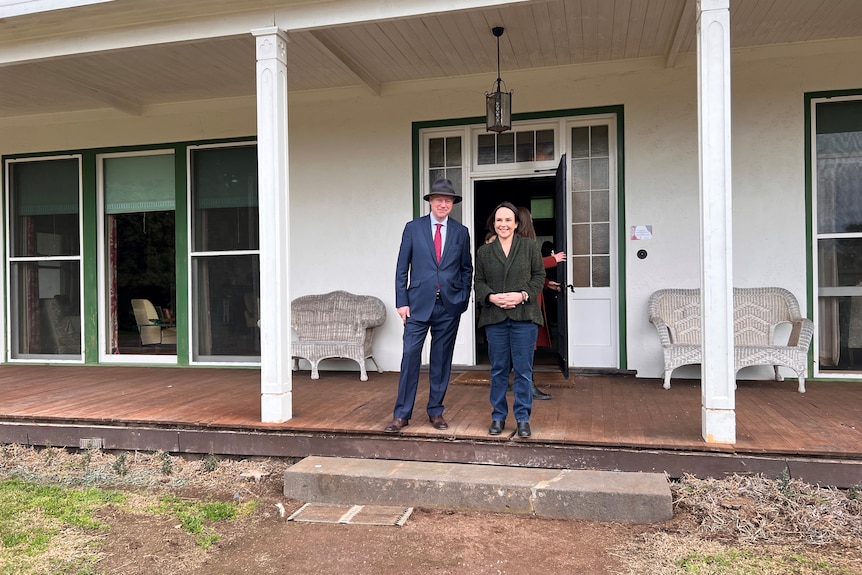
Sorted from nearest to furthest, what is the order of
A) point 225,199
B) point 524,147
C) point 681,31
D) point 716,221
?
point 716,221, point 681,31, point 524,147, point 225,199

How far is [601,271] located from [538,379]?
3.85 ft

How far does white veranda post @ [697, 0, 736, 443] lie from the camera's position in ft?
10.4

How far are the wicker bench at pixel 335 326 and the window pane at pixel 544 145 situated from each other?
2.02 metres

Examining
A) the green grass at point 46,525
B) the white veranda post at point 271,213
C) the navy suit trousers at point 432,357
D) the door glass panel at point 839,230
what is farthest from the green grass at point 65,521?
the door glass panel at point 839,230

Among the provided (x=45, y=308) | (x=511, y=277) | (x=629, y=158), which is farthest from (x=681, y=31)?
(x=45, y=308)

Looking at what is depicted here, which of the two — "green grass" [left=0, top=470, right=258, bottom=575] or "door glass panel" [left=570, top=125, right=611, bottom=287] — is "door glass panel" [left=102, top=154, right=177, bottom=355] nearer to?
"green grass" [left=0, top=470, right=258, bottom=575]

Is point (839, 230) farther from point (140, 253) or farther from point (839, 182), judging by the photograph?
point (140, 253)

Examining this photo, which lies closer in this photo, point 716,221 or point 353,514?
point 353,514

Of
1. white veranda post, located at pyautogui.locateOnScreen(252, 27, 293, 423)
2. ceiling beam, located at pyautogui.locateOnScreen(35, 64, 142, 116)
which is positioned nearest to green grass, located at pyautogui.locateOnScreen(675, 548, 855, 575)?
white veranda post, located at pyautogui.locateOnScreen(252, 27, 293, 423)

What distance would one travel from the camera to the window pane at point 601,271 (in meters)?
5.38

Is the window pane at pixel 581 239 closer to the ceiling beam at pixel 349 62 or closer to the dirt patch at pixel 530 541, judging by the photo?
the ceiling beam at pixel 349 62

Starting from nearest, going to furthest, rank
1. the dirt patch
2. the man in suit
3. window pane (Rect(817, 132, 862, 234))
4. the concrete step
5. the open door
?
the dirt patch → the concrete step → the man in suit → the open door → window pane (Rect(817, 132, 862, 234))

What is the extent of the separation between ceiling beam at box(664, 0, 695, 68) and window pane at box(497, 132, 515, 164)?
1438 mm

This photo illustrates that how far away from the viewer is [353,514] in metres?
3.02
